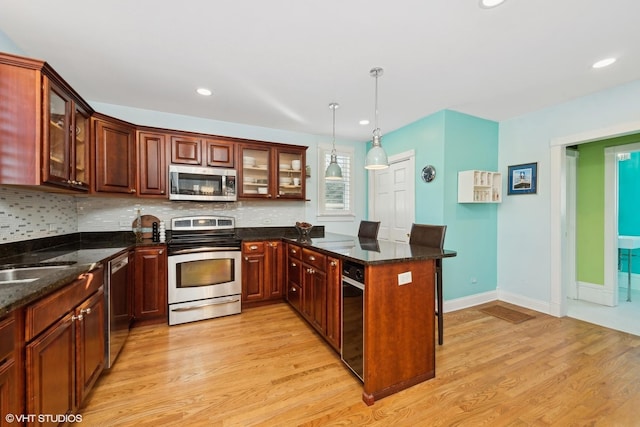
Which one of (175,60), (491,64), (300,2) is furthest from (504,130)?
(175,60)

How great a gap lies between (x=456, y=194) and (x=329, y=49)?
2.41 metres

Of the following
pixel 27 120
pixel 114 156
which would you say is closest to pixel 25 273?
pixel 27 120

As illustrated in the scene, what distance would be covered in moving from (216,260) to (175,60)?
82.2 inches

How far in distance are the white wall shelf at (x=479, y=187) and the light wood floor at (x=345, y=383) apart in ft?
5.18

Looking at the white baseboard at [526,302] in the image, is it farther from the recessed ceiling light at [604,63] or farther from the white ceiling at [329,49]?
the recessed ceiling light at [604,63]

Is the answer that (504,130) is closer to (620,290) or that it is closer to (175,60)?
(620,290)

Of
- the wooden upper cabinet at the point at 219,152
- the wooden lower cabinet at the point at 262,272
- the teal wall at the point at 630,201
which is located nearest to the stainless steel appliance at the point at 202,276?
the wooden lower cabinet at the point at 262,272

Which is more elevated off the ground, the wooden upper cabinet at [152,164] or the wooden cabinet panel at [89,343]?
the wooden upper cabinet at [152,164]

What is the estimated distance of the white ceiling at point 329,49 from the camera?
1.72 meters

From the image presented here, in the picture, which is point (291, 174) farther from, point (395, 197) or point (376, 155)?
point (376, 155)

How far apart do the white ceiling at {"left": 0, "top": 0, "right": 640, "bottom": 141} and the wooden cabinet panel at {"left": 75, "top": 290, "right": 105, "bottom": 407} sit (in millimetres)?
1931

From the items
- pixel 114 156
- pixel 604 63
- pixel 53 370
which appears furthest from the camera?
pixel 114 156

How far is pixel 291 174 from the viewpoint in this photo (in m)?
4.00

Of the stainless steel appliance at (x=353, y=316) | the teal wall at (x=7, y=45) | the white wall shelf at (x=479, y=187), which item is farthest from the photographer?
the white wall shelf at (x=479, y=187)
